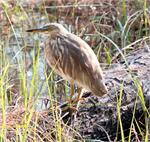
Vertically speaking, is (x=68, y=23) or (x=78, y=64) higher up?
(x=78, y=64)

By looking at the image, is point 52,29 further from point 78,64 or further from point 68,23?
point 68,23

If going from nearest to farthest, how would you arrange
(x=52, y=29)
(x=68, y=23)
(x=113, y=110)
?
(x=113, y=110) → (x=52, y=29) → (x=68, y=23)

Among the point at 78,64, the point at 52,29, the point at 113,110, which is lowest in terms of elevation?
the point at 113,110

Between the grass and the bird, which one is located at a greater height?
the bird

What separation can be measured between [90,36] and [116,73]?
1.76 m

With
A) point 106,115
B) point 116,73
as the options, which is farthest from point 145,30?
point 106,115

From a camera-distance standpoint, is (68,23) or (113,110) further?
(68,23)

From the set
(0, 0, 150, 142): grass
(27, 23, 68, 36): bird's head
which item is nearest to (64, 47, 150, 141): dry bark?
(0, 0, 150, 142): grass

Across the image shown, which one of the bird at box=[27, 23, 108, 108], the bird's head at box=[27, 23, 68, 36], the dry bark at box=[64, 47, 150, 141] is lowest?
the dry bark at box=[64, 47, 150, 141]

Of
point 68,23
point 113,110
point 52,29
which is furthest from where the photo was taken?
point 68,23

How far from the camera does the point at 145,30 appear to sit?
19.0 ft

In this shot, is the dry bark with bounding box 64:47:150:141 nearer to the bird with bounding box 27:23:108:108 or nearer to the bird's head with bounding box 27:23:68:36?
the bird with bounding box 27:23:108:108

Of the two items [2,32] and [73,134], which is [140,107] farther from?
[2,32]

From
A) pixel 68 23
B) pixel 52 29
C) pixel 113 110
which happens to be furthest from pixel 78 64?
pixel 68 23
